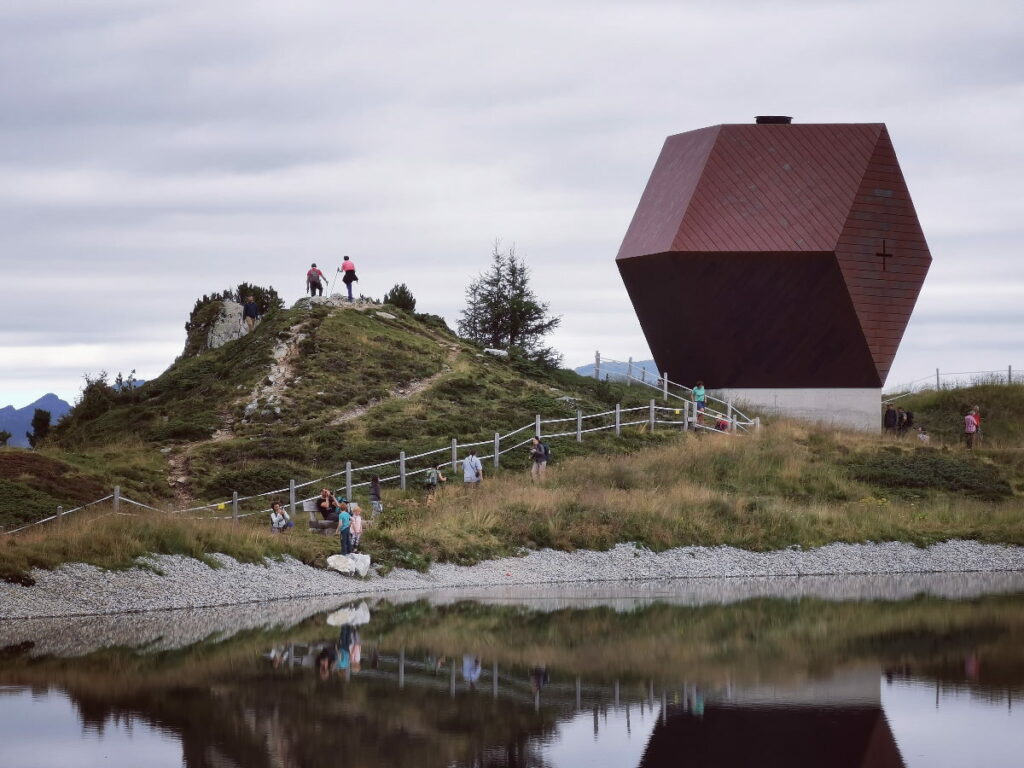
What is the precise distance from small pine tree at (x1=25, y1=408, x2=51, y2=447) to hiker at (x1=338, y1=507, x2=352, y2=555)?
1290 inches

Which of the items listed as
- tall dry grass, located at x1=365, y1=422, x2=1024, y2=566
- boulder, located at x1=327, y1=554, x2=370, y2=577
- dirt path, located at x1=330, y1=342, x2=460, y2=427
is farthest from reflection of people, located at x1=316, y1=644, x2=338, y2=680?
dirt path, located at x1=330, y1=342, x2=460, y2=427

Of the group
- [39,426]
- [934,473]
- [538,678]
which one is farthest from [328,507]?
[39,426]

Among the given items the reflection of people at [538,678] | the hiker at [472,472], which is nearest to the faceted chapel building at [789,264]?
the hiker at [472,472]

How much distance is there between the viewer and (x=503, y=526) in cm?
3238

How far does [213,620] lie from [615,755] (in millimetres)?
11006

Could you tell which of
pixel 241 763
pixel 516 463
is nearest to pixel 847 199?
pixel 516 463

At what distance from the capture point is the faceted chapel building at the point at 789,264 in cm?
4766

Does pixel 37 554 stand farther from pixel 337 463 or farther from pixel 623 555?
pixel 337 463

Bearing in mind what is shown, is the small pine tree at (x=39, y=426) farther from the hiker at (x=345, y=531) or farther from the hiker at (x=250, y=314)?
the hiker at (x=345, y=531)

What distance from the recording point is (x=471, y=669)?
17891 mm

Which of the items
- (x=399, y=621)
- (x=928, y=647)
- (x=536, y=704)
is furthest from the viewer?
(x=399, y=621)

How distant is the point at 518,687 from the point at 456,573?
13.1m

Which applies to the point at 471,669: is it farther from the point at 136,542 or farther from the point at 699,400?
the point at 699,400

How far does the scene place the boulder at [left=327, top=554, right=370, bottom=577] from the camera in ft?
93.0
